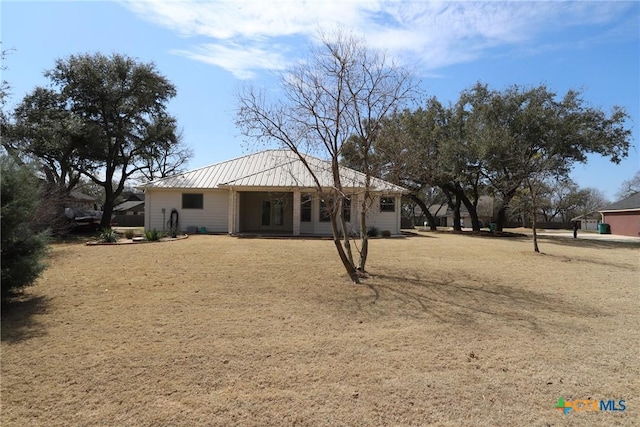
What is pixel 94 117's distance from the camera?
21250 mm

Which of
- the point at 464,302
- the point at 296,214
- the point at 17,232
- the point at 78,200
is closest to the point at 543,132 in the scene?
the point at 296,214

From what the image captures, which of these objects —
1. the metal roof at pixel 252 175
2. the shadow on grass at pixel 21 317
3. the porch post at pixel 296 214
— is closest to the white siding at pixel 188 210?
the metal roof at pixel 252 175

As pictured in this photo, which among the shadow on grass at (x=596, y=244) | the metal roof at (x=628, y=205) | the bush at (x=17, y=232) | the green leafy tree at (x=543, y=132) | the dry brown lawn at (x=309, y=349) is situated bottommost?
the dry brown lawn at (x=309, y=349)

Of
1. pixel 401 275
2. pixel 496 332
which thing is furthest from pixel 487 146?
pixel 496 332

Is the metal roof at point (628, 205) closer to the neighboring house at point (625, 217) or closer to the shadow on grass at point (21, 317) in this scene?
the neighboring house at point (625, 217)

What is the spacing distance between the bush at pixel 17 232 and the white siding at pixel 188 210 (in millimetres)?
14122

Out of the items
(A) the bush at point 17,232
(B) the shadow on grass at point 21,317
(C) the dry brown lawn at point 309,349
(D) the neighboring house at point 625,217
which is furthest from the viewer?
(D) the neighboring house at point 625,217

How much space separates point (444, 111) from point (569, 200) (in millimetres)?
37610

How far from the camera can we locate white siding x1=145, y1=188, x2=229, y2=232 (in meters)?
20.8

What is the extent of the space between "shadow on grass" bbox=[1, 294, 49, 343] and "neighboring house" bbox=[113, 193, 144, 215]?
1659 inches

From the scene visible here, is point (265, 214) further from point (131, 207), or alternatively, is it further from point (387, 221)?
point (131, 207)

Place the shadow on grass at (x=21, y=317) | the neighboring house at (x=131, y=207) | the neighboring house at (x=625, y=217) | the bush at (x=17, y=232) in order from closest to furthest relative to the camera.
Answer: the shadow on grass at (x=21, y=317)
the bush at (x=17, y=232)
the neighboring house at (x=625, y=217)
the neighboring house at (x=131, y=207)

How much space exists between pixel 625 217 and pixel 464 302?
3504cm

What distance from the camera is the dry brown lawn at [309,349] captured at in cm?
348
